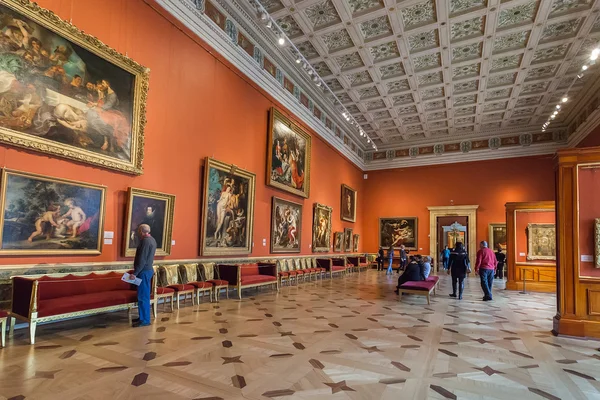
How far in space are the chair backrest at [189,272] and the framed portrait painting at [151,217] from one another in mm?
544

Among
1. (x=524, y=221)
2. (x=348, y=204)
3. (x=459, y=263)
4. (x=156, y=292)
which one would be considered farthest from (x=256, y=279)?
(x=348, y=204)

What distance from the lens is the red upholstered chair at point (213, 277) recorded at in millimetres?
8383

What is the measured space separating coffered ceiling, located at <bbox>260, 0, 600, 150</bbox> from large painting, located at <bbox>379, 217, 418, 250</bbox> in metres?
6.27

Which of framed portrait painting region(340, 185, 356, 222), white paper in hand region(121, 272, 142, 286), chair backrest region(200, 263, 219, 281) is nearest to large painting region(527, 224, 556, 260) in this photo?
framed portrait painting region(340, 185, 356, 222)

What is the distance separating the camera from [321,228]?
16.2 m

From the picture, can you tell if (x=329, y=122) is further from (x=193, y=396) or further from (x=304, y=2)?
(x=193, y=396)

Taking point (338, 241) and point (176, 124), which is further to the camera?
point (338, 241)

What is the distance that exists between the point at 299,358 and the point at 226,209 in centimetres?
599

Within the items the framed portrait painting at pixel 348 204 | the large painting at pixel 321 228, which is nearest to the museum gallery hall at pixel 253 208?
the large painting at pixel 321 228

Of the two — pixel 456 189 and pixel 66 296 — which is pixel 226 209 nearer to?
pixel 66 296

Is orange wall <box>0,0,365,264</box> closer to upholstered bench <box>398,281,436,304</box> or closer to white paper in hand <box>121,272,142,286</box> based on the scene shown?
white paper in hand <box>121,272,142,286</box>

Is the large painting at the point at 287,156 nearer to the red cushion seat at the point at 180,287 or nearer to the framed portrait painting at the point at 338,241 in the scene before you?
the framed portrait painting at the point at 338,241

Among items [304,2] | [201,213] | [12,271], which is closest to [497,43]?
[304,2]

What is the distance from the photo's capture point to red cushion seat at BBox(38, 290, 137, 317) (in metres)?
4.98
